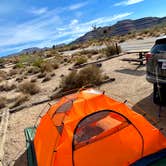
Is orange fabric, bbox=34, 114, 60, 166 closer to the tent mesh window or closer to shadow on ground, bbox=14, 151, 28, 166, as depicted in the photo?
the tent mesh window

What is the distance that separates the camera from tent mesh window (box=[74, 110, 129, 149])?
13.5 ft

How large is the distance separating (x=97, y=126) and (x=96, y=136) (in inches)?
10.8

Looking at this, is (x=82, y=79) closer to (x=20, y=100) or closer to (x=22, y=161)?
(x=20, y=100)

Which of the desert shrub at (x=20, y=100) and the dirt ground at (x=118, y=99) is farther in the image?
the desert shrub at (x=20, y=100)

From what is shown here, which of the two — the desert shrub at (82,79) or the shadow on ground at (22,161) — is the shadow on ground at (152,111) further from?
the desert shrub at (82,79)

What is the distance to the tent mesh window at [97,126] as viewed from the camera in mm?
4118

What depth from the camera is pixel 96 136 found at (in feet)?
13.6

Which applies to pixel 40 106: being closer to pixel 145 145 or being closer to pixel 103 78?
pixel 103 78

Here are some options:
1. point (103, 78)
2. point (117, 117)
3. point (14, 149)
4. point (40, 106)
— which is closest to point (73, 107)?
point (117, 117)

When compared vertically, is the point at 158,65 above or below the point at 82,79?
above

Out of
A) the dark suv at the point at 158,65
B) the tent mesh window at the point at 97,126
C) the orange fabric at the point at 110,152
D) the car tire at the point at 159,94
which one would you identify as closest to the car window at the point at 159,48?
the dark suv at the point at 158,65

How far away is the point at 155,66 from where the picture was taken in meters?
6.30

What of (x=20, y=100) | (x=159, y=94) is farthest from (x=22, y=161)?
(x=20, y=100)

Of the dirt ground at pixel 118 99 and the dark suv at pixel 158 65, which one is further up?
the dark suv at pixel 158 65
